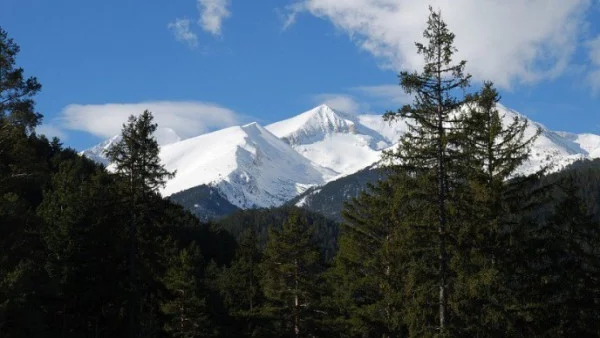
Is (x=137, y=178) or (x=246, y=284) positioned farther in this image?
(x=246, y=284)

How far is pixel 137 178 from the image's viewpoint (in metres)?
25.2

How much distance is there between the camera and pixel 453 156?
18.2 meters

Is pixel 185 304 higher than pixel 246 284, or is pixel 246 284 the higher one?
pixel 246 284

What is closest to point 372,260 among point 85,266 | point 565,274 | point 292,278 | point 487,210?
point 292,278

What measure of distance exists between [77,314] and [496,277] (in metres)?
19.9

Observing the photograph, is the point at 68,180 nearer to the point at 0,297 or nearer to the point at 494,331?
the point at 0,297

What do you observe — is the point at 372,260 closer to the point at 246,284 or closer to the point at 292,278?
the point at 292,278

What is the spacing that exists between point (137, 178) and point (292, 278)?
10.9 m

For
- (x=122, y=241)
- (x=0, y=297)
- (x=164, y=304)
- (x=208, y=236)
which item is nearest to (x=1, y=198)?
(x=0, y=297)

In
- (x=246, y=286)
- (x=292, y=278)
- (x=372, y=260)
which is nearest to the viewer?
(x=372, y=260)

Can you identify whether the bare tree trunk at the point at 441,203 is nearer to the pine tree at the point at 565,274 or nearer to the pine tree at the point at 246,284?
the pine tree at the point at 565,274

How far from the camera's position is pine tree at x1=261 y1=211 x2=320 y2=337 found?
105 feet

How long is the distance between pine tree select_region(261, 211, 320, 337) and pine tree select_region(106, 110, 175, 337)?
8407 millimetres

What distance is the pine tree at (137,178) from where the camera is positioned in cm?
2506
